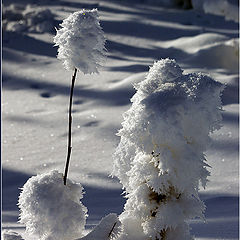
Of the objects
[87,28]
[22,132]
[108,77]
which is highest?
[108,77]

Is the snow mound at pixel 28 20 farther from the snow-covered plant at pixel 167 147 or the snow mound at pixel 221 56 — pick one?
the snow-covered plant at pixel 167 147

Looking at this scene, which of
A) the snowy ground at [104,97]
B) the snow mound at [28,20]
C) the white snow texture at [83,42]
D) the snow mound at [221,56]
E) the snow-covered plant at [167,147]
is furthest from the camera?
the snow mound at [28,20]

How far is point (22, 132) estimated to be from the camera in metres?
5.86

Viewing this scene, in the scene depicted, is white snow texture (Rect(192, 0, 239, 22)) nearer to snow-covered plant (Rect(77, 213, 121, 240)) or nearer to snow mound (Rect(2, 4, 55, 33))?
snow mound (Rect(2, 4, 55, 33))

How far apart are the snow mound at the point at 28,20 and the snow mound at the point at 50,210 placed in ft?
24.4

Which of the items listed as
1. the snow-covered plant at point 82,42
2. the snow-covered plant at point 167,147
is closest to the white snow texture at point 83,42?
the snow-covered plant at point 82,42

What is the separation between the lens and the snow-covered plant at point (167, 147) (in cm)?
178

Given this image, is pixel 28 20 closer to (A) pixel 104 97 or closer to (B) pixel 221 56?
(A) pixel 104 97

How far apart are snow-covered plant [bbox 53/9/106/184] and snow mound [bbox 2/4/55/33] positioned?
24.3 feet

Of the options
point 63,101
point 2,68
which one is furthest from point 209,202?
point 2,68

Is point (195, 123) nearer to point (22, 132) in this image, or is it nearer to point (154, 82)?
point (154, 82)

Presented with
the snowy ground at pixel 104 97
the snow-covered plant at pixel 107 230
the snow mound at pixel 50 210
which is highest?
the snowy ground at pixel 104 97

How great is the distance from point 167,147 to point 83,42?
0.48m

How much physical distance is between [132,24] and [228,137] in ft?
15.7
